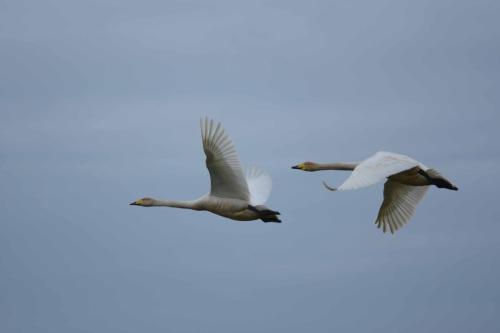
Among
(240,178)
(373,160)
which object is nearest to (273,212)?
(240,178)

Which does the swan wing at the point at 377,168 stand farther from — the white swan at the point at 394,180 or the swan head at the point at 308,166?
the swan head at the point at 308,166

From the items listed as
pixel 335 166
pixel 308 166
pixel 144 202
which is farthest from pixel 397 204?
pixel 144 202

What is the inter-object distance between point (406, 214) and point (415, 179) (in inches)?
74.9

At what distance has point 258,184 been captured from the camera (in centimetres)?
2311

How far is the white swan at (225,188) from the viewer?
2014 centimetres

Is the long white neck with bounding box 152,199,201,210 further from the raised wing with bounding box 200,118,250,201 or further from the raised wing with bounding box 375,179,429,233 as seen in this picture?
the raised wing with bounding box 375,179,429,233

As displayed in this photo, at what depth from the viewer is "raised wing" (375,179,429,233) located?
23.0 m

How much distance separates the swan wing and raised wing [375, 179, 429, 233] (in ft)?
8.19

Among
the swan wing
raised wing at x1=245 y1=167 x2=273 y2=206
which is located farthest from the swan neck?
the swan wing

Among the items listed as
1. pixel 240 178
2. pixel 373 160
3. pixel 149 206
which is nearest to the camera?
pixel 373 160

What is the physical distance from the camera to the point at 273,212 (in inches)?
818

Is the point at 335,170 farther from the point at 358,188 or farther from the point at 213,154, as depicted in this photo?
the point at 358,188

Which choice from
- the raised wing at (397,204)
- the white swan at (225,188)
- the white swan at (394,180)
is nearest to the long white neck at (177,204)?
the white swan at (225,188)

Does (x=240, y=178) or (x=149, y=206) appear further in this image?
(x=149, y=206)
